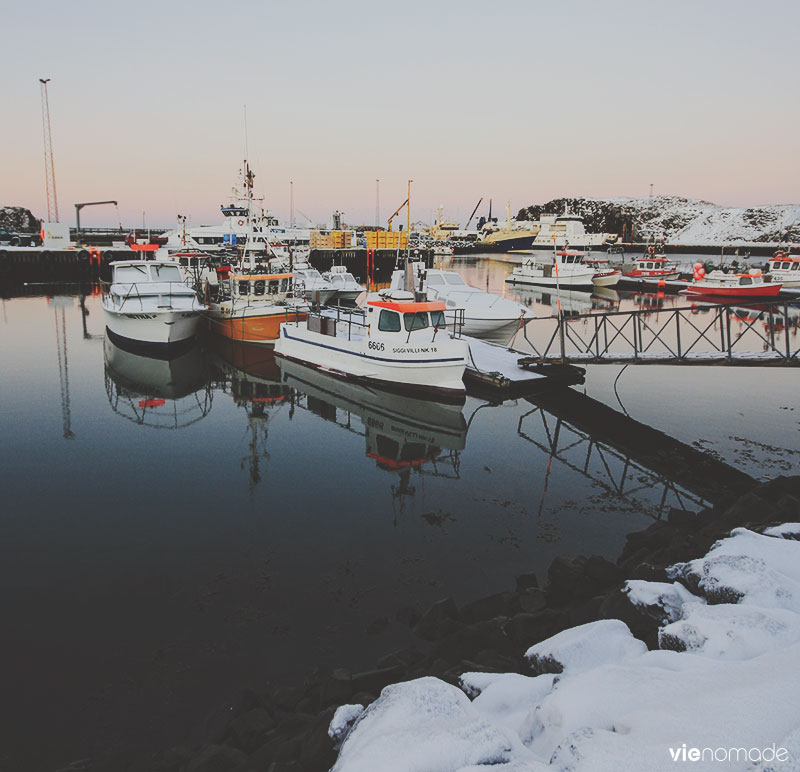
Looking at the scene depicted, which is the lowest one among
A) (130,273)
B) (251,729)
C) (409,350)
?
(251,729)

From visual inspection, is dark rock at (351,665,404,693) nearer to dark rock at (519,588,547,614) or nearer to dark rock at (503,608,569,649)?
dark rock at (503,608,569,649)

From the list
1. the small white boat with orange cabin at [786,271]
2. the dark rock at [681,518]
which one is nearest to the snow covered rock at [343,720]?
the dark rock at [681,518]

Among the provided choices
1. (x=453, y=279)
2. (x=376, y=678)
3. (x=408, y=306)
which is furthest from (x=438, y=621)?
(x=453, y=279)

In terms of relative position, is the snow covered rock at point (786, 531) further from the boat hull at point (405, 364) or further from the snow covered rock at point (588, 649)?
the boat hull at point (405, 364)

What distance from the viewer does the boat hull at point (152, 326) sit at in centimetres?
2331

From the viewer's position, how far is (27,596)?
26.8 feet

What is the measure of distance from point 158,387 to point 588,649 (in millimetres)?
17696

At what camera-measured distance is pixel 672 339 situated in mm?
27094

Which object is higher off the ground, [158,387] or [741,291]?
[741,291]

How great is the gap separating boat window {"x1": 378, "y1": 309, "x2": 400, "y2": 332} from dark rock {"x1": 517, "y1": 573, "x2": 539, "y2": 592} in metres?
10.7

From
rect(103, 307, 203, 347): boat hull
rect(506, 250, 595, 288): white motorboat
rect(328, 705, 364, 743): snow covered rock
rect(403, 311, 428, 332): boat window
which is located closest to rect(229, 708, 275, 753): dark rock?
rect(328, 705, 364, 743): snow covered rock

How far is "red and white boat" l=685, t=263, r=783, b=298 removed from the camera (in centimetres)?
4059

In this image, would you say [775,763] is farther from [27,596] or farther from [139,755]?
[27,596]

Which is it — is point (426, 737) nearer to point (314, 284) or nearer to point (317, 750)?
point (317, 750)
